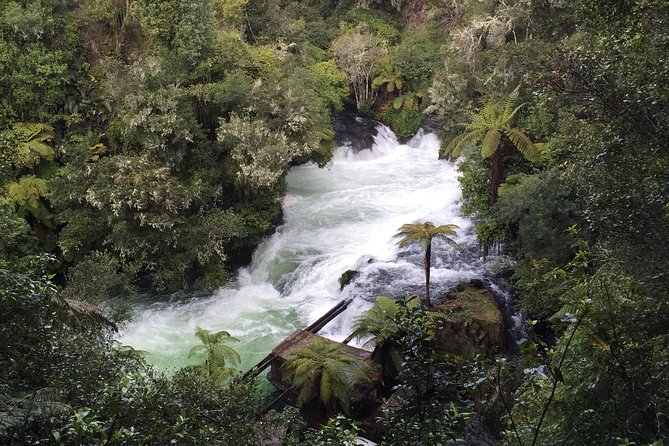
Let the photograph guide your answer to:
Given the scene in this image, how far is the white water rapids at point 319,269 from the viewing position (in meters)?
12.3

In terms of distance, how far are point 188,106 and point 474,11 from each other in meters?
10.6

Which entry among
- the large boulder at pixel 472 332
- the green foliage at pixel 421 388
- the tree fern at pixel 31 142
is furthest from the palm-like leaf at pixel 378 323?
the tree fern at pixel 31 142

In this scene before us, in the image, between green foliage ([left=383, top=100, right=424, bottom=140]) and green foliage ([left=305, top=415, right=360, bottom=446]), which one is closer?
green foliage ([left=305, top=415, right=360, bottom=446])

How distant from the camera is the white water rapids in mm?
12305

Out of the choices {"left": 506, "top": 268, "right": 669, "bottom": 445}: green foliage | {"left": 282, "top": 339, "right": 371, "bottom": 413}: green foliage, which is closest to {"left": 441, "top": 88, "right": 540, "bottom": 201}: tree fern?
{"left": 282, "top": 339, "right": 371, "bottom": 413}: green foliage

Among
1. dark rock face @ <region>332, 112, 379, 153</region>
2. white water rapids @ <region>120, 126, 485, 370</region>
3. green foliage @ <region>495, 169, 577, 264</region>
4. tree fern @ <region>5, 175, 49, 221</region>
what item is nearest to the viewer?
green foliage @ <region>495, 169, 577, 264</region>

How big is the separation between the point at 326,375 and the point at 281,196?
26.9 ft

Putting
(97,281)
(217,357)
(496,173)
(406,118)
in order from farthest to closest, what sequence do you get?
(406,118), (496,173), (97,281), (217,357)

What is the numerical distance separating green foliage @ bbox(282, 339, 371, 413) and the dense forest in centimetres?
7

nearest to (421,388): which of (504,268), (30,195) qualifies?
(504,268)

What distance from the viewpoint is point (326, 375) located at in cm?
832

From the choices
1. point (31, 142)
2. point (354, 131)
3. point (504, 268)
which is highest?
point (31, 142)

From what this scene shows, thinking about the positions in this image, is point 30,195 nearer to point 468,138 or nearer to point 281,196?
point 281,196

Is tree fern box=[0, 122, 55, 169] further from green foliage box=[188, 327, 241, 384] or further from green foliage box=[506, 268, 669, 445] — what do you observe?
green foliage box=[506, 268, 669, 445]
